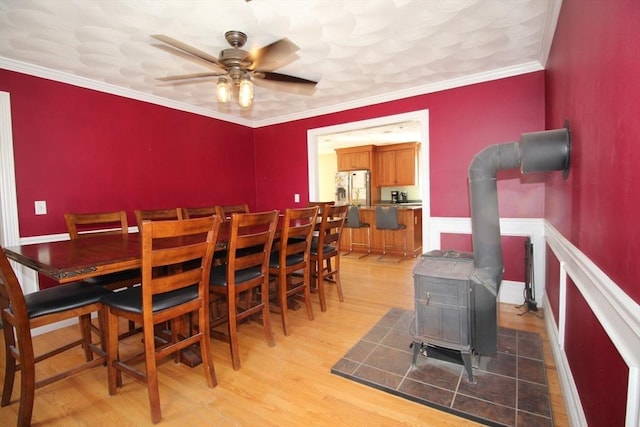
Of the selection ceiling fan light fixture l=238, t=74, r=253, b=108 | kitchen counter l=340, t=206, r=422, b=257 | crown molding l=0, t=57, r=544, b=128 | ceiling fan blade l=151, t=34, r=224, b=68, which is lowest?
kitchen counter l=340, t=206, r=422, b=257

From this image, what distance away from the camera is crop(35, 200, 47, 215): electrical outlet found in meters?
2.77

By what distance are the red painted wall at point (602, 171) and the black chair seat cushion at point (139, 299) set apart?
1865mm

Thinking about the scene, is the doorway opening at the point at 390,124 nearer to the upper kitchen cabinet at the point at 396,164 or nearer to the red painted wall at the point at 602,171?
the red painted wall at the point at 602,171

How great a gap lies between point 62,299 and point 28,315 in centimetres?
18

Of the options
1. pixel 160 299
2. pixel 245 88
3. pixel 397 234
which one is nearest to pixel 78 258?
pixel 160 299

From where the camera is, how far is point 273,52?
6.30 ft

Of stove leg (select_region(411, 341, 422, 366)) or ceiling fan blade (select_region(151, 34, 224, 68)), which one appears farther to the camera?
stove leg (select_region(411, 341, 422, 366))

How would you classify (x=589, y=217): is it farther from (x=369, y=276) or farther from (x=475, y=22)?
(x=369, y=276)

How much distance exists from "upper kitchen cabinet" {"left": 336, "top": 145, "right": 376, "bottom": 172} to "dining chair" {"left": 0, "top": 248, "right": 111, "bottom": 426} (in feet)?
20.6

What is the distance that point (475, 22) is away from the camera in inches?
86.2

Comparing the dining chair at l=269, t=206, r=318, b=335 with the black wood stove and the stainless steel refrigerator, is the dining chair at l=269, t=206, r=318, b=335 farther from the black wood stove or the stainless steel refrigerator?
the stainless steel refrigerator

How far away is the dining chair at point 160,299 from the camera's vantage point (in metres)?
1.46

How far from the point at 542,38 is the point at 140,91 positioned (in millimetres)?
3989

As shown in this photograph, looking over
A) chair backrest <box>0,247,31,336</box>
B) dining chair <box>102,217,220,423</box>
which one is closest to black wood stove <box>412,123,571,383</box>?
dining chair <box>102,217,220,423</box>
